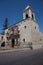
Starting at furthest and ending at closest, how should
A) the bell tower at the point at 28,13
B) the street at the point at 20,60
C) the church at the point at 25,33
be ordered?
the bell tower at the point at 28,13, the church at the point at 25,33, the street at the point at 20,60

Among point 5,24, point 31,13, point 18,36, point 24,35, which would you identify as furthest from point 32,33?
point 5,24

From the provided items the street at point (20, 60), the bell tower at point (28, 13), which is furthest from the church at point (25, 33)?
the street at point (20, 60)

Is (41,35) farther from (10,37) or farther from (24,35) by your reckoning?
(10,37)

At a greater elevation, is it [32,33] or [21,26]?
[21,26]

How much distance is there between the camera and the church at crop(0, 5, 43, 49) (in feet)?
102

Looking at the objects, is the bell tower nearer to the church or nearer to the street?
the church

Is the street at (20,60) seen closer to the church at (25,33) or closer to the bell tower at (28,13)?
the church at (25,33)

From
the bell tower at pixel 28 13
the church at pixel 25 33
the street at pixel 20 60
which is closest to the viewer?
the street at pixel 20 60

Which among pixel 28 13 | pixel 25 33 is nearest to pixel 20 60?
pixel 25 33

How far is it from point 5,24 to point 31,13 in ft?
101

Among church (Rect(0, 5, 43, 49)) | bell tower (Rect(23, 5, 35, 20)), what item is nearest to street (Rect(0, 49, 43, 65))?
church (Rect(0, 5, 43, 49))

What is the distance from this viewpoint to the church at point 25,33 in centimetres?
3099

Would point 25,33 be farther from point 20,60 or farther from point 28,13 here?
point 20,60

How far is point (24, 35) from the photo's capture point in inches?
1260
